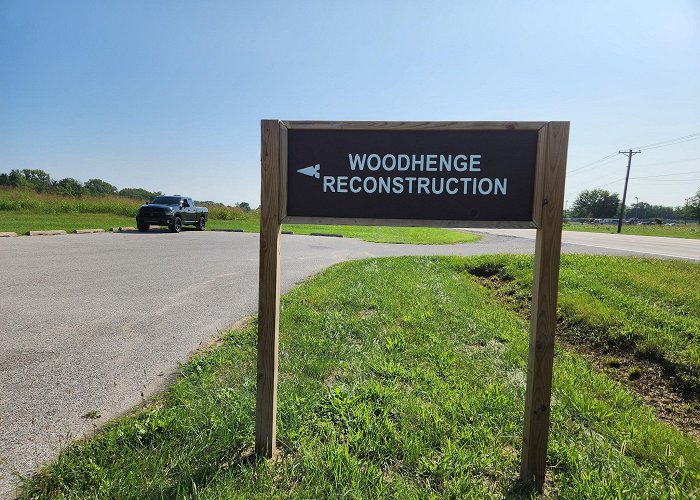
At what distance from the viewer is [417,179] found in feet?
7.49

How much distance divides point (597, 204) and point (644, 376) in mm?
143847

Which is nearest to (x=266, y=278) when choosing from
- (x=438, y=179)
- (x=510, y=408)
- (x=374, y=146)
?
(x=374, y=146)

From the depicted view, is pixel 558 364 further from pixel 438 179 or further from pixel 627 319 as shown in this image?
pixel 438 179

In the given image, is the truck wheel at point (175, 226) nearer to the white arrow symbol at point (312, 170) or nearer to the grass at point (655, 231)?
the white arrow symbol at point (312, 170)

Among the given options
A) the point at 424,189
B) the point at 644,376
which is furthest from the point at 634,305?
the point at 424,189

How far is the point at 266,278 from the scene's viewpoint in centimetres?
235

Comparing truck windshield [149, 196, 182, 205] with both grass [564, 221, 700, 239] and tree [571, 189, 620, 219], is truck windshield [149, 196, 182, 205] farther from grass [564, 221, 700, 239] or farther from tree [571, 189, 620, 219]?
tree [571, 189, 620, 219]

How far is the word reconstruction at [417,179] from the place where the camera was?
2.25 meters

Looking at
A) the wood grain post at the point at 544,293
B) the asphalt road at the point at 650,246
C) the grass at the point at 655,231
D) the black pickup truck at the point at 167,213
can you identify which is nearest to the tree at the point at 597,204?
the grass at the point at 655,231

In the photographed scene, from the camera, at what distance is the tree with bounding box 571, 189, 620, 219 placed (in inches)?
4747

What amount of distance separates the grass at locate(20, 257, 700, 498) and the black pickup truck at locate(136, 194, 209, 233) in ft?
56.8

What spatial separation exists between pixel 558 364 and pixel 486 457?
6.37 ft

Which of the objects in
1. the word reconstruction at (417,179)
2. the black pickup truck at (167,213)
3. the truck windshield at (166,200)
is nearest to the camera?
the word reconstruction at (417,179)

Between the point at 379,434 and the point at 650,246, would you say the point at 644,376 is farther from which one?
the point at 650,246
